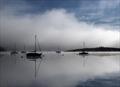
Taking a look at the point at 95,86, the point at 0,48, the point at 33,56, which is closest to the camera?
→ the point at 95,86

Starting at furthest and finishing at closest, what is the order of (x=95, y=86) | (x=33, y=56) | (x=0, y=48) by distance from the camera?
(x=0, y=48) → (x=33, y=56) → (x=95, y=86)

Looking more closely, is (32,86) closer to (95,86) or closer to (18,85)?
(18,85)

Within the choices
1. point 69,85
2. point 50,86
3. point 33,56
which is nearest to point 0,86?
point 50,86

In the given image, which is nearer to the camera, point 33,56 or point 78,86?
point 78,86

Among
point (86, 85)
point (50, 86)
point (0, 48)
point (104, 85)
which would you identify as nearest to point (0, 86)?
point (50, 86)

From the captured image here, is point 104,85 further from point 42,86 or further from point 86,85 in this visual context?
point 42,86

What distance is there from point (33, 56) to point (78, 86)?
183 feet

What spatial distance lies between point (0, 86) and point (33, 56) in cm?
5519

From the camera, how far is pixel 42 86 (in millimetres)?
15297

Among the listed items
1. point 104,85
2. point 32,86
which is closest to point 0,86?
point 32,86

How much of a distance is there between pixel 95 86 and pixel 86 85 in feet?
2.32

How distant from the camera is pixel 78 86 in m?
15.1

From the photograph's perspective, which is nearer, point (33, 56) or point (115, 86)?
point (115, 86)

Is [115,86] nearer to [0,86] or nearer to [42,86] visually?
[42,86]
